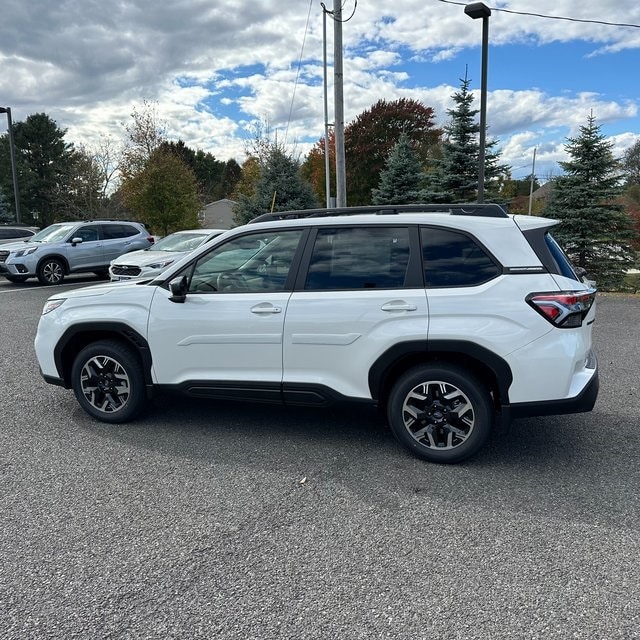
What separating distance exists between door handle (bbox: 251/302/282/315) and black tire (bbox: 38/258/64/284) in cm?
1302

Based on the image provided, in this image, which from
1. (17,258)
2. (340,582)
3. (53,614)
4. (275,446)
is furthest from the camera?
(17,258)

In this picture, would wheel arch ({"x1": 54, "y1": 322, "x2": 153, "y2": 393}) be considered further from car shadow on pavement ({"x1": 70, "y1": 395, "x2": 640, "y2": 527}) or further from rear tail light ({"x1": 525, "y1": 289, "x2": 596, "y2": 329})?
rear tail light ({"x1": 525, "y1": 289, "x2": 596, "y2": 329})

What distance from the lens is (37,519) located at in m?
3.22

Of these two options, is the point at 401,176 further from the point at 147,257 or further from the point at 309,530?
the point at 309,530

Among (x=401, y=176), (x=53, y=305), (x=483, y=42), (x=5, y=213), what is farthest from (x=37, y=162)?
(x=53, y=305)


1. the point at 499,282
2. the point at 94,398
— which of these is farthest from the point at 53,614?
the point at 499,282

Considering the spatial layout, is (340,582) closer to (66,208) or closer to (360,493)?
(360,493)

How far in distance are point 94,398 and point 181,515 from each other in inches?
74.6

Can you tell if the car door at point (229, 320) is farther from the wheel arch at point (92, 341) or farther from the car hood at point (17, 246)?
the car hood at point (17, 246)

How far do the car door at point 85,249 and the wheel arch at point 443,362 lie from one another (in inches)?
538

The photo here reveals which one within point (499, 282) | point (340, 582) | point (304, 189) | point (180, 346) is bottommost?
point (340, 582)

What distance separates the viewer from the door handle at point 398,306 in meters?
3.77

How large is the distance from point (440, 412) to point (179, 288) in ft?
6.88

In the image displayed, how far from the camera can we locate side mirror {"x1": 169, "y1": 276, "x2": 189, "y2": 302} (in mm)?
4184
